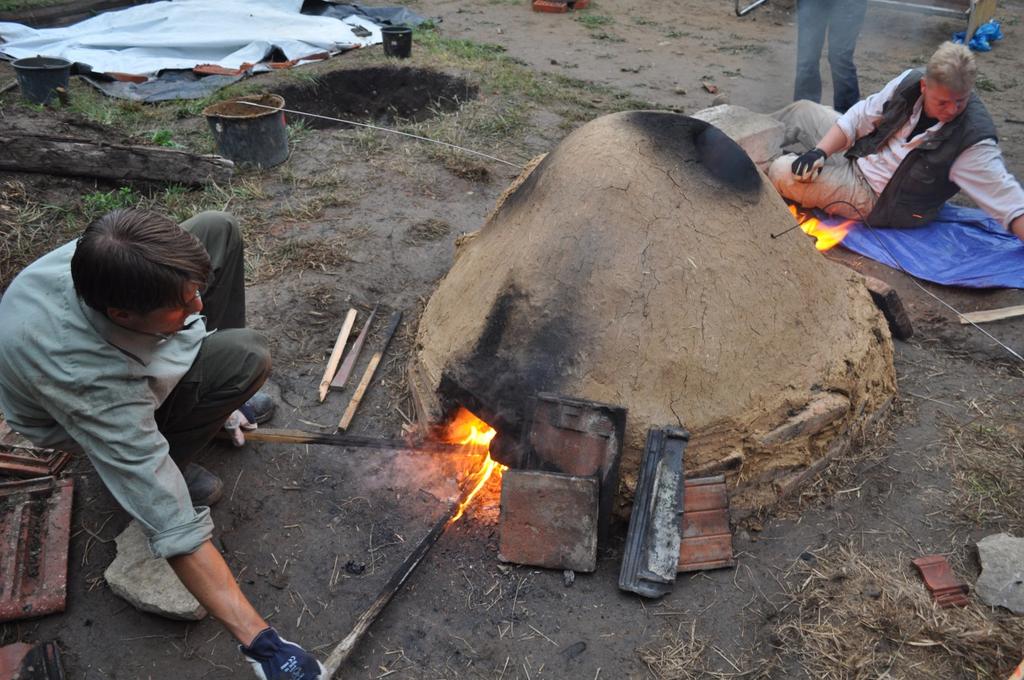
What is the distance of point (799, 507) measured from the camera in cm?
299

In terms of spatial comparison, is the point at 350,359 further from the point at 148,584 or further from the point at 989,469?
the point at 989,469

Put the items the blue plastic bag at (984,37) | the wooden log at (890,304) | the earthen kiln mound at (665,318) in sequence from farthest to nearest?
the blue plastic bag at (984,37)
the wooden log at (890,304)
the earthen kiln mound at (665,318)

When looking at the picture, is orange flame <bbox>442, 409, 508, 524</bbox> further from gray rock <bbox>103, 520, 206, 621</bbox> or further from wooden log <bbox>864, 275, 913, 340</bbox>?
wooden log <bbox>864, 275, 913, 340</bbox>

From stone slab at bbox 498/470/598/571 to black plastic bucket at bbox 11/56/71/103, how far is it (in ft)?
22.5

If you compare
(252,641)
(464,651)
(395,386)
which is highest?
(252,641)

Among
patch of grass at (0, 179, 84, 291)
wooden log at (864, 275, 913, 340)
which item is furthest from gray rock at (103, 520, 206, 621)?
wooden log at (864, 275, 913, 340)

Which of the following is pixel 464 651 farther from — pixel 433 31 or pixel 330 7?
pixel 330 7

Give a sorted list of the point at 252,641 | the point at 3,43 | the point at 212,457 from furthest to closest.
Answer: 1. the point at 3,43
2. the point at 212,457
3. the point at 252,641

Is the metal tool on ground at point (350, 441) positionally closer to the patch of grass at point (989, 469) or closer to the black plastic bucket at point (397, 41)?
the patch of grass at point (989, 469)

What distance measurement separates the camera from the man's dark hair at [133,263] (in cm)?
192

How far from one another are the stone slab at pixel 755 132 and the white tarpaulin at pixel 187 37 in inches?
218

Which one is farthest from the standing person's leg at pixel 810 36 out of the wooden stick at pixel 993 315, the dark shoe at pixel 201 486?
the dark shoe at pixel 201 486

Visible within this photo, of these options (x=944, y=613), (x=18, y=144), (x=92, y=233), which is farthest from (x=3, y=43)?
(x=944, y=613)

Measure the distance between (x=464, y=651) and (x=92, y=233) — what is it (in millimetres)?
1854
